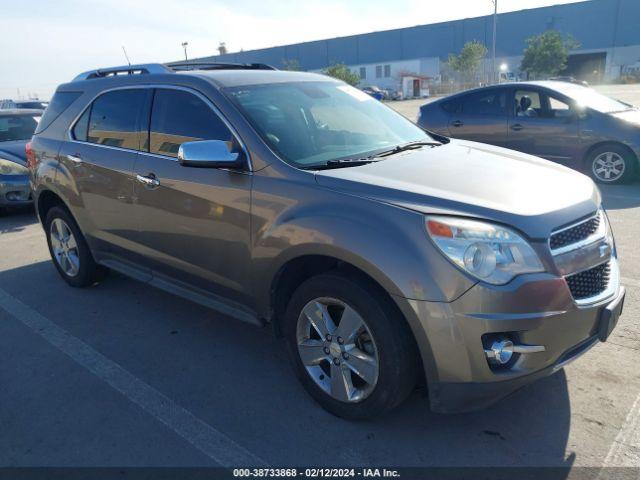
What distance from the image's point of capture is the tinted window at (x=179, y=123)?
128 inches

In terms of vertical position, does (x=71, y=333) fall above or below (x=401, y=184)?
below

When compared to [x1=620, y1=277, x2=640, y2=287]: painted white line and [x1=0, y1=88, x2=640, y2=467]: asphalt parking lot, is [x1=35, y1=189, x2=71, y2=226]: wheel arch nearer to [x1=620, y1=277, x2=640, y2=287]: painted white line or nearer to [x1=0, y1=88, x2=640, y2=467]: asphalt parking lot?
[x1=0, y1=88, x2=640, y2=467]: asphalt parking lot

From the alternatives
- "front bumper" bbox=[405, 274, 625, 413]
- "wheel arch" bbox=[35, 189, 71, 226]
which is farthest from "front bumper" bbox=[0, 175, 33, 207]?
"front bumper" bbox=[405, 274, 625, 413]

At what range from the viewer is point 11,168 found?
7840mm

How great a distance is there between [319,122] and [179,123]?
0.96m

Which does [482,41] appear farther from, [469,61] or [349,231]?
[349,231]

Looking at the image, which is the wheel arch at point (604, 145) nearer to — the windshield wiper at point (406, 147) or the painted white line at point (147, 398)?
the windshield wiper at point (406, 147)

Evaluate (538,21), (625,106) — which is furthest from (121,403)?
(538,21)

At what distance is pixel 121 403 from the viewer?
302cm

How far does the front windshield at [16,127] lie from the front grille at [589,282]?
9455mm

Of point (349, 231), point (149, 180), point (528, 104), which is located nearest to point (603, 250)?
point (349, 231)

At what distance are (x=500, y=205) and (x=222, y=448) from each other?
1.83 m

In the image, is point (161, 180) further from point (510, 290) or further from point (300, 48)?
point (300, 48)

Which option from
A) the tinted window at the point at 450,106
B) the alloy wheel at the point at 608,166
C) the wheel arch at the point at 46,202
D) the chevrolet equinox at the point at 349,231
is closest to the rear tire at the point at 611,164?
the alloy wheel at the point at 608,166
